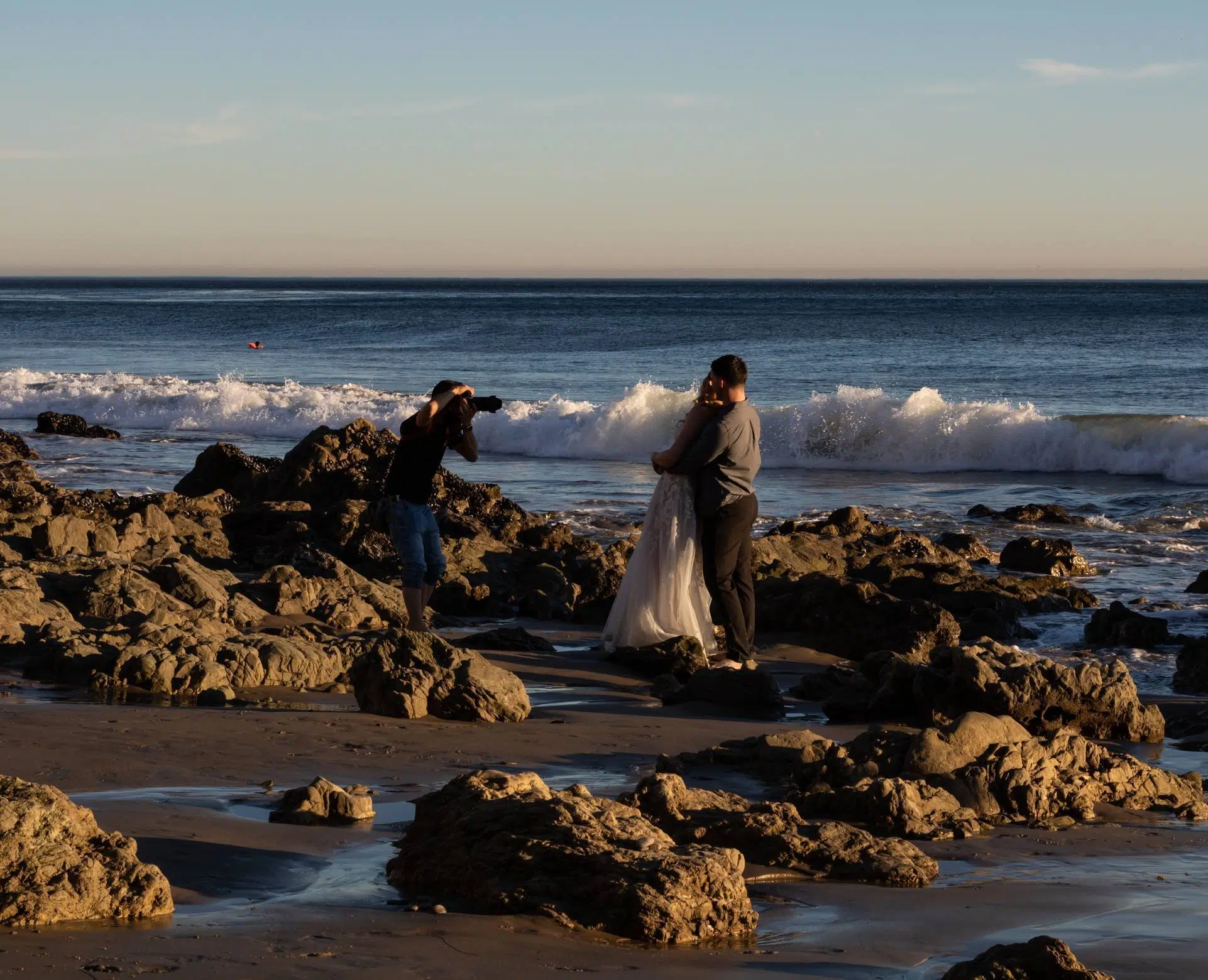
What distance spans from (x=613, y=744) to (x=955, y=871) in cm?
204

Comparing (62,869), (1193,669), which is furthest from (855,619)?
(62,869)

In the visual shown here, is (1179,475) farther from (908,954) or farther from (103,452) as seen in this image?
(908,954)

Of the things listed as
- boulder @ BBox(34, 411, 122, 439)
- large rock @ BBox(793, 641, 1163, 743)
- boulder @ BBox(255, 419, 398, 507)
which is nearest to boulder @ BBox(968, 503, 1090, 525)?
boulder @ BBox(255, 419, 398, 507)

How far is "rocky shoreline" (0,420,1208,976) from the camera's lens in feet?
13.4

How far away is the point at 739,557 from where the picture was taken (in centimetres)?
859

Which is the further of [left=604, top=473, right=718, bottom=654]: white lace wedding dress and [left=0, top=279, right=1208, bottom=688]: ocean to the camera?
[left=0, top=279, right=1208, bottom=688]: ocean

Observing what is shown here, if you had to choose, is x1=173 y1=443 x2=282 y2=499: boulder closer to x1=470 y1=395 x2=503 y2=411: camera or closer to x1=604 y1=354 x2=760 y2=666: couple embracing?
x1=470 y1=395 x2=503 y2=411: camera

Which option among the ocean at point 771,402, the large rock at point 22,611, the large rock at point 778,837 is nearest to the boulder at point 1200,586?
the ocean at point 771,402

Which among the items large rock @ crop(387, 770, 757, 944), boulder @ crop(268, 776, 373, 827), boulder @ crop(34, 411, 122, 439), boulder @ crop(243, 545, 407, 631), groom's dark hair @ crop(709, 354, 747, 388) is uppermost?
groom's dark hair @ crop(709, 354, 747, 388)

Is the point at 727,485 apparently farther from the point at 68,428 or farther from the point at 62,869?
the point at 68,428

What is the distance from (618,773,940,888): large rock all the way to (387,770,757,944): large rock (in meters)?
0.41

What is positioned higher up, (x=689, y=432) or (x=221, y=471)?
(x=689, y=432)

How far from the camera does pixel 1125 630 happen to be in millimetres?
9938

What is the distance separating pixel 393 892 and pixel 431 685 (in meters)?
2.57
